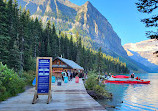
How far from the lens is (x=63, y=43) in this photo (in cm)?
9125

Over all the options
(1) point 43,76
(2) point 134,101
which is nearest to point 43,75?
(1) point 43,76

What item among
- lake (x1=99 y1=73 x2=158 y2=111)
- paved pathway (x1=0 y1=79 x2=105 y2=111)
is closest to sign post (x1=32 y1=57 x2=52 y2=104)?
paved pathway (x1=0 y1=79 x2=105 y2=111)

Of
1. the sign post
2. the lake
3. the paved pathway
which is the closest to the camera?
the paved pathway

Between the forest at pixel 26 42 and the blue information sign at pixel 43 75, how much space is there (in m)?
15.4

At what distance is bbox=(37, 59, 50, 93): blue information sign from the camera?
9713 mm

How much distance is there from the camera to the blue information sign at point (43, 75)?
9.71 m

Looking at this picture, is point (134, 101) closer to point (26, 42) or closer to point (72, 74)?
point (72, 74)

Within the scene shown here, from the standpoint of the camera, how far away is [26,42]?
2101 inches

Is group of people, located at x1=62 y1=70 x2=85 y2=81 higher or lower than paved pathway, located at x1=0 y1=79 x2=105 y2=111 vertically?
higher

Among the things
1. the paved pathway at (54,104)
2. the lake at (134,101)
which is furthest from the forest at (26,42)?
the paved pathway at (54,104)

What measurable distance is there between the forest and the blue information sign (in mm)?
15368

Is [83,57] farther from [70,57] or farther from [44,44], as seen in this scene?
[44,44]

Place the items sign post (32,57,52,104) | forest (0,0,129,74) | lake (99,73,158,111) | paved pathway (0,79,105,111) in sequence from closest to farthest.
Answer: paved pathway (0,79,105,111) < sign post (32,57,52,104) < lake (99,73,158,111) < forest (0,0,129,74)

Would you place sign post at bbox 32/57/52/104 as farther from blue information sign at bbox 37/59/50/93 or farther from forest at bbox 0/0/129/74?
forest at bbox 0/0/129/74
